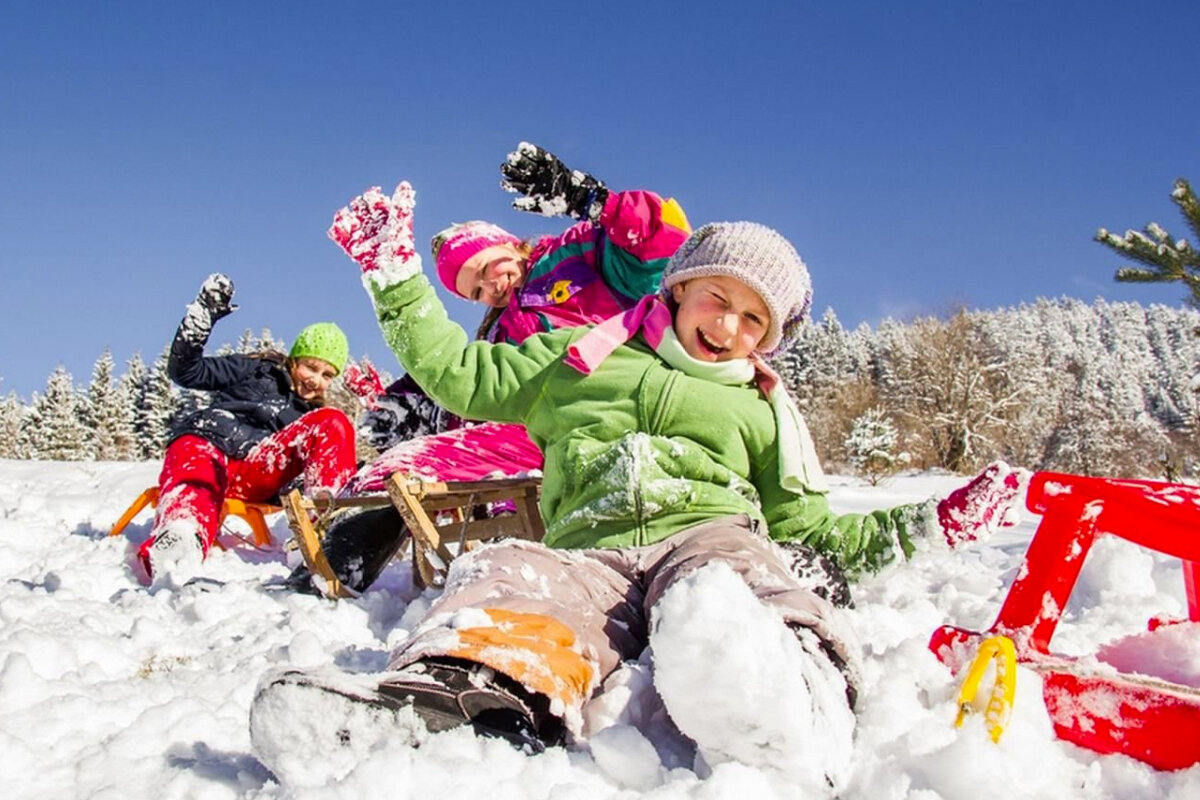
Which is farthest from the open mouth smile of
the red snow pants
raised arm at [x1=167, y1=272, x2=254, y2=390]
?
raised arm at [x1=167, y1=272, x2=254, y2=390]

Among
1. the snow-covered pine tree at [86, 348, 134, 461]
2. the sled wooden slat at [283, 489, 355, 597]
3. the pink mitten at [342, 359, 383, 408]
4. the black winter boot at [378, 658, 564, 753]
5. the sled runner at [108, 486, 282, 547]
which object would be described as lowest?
the snow-covered pine tree at [86, 348, 134, 461]

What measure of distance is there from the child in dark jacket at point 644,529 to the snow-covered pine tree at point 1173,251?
637 cm

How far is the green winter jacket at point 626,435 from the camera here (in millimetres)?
1967

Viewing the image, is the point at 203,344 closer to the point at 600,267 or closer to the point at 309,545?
the point at 309,545

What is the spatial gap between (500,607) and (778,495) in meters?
0.94

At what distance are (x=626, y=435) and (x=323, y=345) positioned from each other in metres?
3.36

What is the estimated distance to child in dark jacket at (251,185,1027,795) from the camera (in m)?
1.15

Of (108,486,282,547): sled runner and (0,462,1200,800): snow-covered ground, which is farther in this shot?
(108,486,282,547): sled runner

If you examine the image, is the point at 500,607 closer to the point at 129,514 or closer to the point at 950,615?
the point at 950,615

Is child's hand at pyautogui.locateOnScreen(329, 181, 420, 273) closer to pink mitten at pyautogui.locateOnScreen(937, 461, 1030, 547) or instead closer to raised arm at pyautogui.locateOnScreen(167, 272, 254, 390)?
pink mitten at pyautogui.locateOnScreen(937, 461, 1030, 547)

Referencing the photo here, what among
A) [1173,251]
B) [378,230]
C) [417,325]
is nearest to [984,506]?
[417,325]

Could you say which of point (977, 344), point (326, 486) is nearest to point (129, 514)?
point (326, 486)

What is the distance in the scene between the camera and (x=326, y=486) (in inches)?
158

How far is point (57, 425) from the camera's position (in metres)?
38.1
